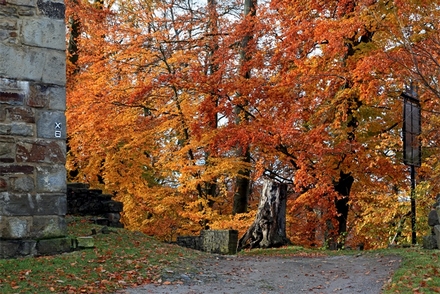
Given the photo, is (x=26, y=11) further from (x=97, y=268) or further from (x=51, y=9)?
(x=97, y=268)

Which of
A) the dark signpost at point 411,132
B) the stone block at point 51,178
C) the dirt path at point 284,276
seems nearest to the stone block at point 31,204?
the stone block at point 51,178

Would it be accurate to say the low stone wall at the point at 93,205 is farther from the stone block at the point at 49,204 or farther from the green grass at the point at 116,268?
the stone block at the point at 49,204

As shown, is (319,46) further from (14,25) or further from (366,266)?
(14,25)

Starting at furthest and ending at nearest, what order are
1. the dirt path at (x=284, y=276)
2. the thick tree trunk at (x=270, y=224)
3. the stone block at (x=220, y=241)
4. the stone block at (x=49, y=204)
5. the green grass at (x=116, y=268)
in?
the thick tree trunk at (x=270, y=224), the stone block at (x=220, y=241), the stone block at (x=49, y=204), the dirt path at (x=284, y=276), the green grass at (x=116, y=268)

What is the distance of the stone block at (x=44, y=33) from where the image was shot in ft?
29.1

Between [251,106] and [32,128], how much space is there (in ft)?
23.0

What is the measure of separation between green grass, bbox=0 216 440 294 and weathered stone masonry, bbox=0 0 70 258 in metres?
0.48

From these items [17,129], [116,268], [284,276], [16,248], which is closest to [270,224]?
[284,276]

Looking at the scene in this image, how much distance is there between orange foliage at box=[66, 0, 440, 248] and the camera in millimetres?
12953

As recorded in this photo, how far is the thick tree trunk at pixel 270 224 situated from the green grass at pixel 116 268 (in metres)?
→ 3.29

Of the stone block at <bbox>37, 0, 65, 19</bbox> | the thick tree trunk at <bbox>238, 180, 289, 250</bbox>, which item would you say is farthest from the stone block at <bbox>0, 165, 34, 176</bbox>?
the thick tree trunk at <bbox>238, 180, 289, 250</bbox>

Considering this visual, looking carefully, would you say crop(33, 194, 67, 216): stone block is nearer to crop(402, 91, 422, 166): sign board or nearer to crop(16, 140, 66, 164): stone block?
crop(16, 140, 66, 164): stone block

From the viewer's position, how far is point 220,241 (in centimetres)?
1288

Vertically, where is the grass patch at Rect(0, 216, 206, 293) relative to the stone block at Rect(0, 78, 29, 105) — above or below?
below
